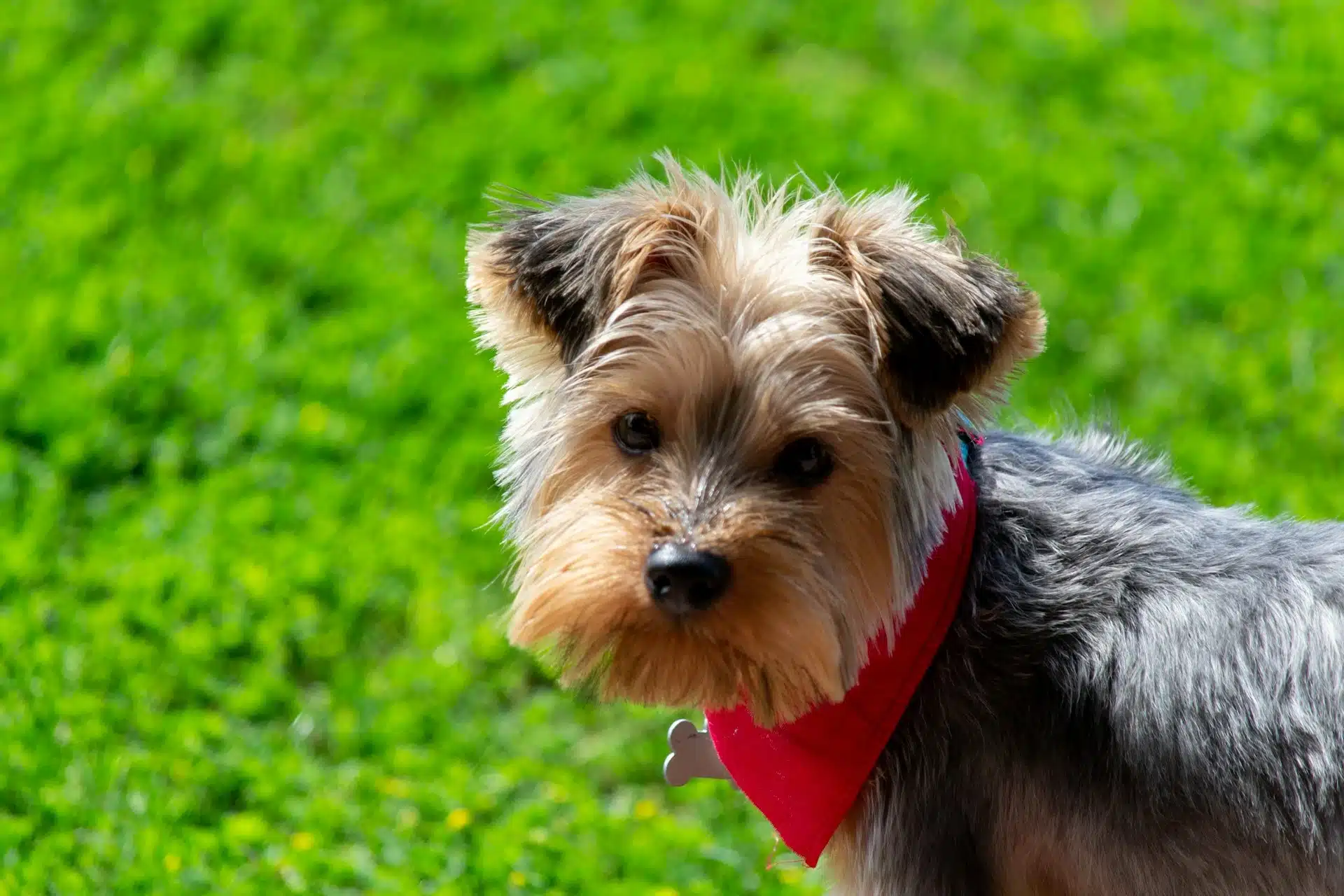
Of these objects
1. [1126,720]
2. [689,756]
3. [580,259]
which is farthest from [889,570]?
[580,259]

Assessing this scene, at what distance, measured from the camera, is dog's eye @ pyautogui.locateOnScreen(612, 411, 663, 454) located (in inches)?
131

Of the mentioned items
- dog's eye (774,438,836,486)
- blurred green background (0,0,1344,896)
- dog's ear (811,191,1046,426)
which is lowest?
blurred green background (0,0,1344,896)

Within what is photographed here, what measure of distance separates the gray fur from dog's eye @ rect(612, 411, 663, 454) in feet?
2.78

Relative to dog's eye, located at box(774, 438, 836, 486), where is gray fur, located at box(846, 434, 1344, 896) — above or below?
below

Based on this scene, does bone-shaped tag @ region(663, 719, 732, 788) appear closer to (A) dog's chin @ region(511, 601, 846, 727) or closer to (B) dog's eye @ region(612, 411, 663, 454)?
(A) dog's chin @ region(511, 601, 846, 727)

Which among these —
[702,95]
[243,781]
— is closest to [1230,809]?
[243,781]

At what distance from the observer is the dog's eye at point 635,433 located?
3.33 metres

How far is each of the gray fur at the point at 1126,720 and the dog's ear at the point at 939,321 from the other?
0.50 m

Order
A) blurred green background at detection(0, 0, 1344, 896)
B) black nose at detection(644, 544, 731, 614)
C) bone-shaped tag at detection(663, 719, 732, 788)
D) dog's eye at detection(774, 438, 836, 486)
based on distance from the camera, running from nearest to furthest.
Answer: black nose at detection(644, 544, 731, 614)
dog's eye at detection(774, 438, 836, 486)
bone-shaped tag at detection(663, 719, 732, 788)
blurred green background at detection(0, 0, 1344, 896)

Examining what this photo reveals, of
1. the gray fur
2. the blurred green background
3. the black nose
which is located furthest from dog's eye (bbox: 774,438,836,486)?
the blurred green background

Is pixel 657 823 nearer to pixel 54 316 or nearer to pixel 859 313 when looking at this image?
pixel 859 313

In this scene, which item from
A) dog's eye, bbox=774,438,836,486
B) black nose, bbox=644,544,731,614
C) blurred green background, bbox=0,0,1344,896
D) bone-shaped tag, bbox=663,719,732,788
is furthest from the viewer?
blurred green background, bbox=0,0,1344,896

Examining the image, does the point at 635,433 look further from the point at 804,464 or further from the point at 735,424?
the point at 804,464

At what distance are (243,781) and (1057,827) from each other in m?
2.77
